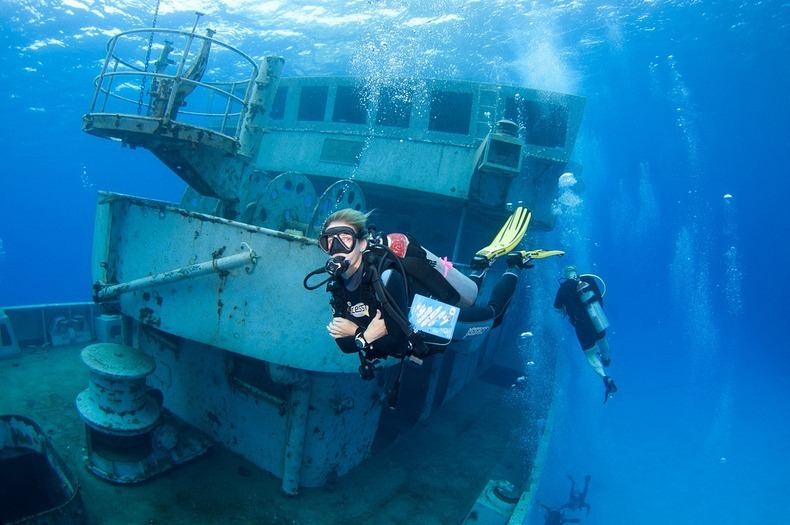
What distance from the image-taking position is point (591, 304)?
7.22 metres

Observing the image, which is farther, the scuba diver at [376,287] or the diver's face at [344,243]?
the diver's face at [344,243]

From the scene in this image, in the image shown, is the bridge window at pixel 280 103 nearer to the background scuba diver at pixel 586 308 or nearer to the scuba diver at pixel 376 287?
the background scuba diver at pixel 586 308

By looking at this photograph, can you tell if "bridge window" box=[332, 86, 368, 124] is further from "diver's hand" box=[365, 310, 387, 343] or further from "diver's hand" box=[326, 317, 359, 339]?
"diver's hand" box=[365, 310, 387, 343]

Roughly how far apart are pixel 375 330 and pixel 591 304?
6.27m

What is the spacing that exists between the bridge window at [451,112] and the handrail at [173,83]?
4.55m

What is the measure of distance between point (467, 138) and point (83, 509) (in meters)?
8.86

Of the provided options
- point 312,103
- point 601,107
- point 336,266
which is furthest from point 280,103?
point 601,107

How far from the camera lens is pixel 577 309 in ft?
24.3

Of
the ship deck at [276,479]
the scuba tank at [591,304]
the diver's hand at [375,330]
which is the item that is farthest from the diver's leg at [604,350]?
the diver's hand at [375,330]

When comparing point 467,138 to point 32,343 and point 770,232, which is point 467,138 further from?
point 770,232

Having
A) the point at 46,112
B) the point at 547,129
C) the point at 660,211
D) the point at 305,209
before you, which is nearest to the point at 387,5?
the point at 547,129

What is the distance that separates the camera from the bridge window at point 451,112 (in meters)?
9.67

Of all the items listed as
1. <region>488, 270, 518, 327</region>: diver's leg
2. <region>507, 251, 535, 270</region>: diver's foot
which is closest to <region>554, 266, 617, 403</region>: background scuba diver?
<region>507, 251, 535, 270</region>: diver's foot

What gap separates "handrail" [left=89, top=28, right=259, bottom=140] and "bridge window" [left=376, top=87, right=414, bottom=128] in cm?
332
